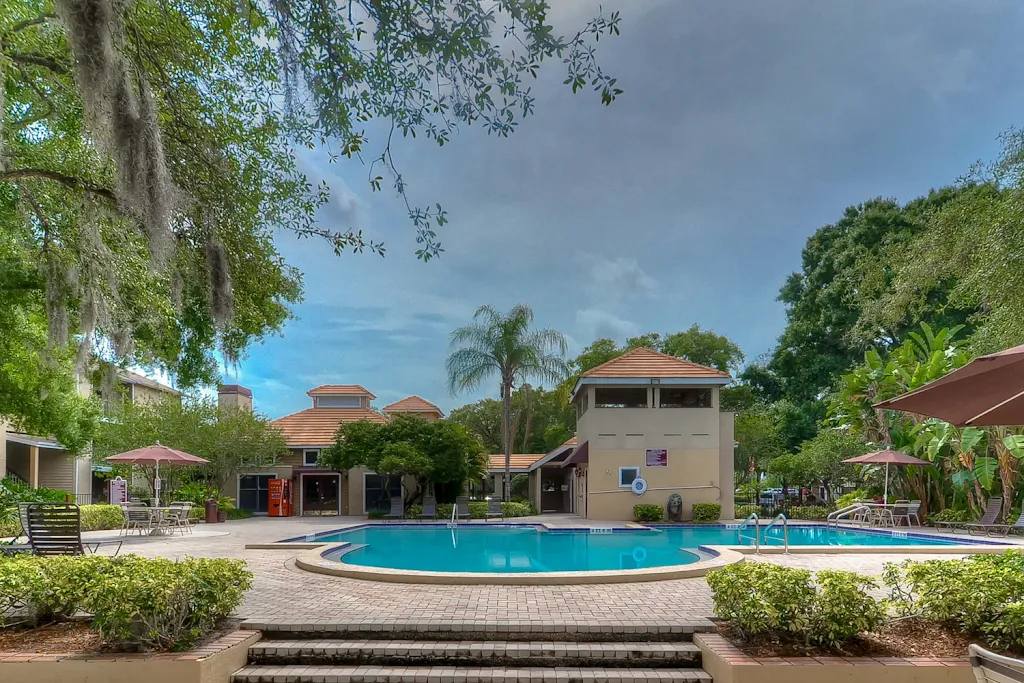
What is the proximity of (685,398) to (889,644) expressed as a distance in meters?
16.8

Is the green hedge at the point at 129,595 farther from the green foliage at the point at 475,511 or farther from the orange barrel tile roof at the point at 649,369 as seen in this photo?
the green foliage at the point at 475,511

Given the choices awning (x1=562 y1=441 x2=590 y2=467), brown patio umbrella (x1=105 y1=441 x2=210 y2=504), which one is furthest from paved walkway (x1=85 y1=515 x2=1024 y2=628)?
awning (x1=562 y1=441 x2=590 y2=467)

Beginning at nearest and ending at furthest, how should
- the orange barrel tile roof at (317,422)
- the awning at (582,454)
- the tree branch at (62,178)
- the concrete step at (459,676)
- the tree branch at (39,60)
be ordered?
the concrete step at (459,676), the tree branch at (39,60), the tree branch at (62,178), the awning at (582,454), the orange barrel tile roof at (317,422)

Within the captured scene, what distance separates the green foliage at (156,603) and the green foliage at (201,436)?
A: 17.6 metres

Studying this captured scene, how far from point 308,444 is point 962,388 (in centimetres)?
2355

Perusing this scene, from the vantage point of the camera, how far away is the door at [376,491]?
25.2 metres

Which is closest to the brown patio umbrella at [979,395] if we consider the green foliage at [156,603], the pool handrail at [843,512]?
the green foliage at [156,603]

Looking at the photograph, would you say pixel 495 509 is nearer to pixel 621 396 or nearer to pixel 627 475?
pixel 627 475

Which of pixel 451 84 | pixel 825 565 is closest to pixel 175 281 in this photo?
pixel 451 84

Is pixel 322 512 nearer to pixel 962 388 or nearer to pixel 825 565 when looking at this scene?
pixel 825 565

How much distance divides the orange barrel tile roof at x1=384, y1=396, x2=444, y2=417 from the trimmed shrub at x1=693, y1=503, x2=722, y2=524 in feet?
49.6

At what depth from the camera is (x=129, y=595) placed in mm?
5039

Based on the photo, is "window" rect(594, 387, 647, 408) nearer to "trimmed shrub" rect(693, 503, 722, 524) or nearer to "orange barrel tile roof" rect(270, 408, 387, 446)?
"trimmed shrub" rect(693, 503, 722, 524)

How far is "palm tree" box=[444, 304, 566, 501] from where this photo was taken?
2512cm
